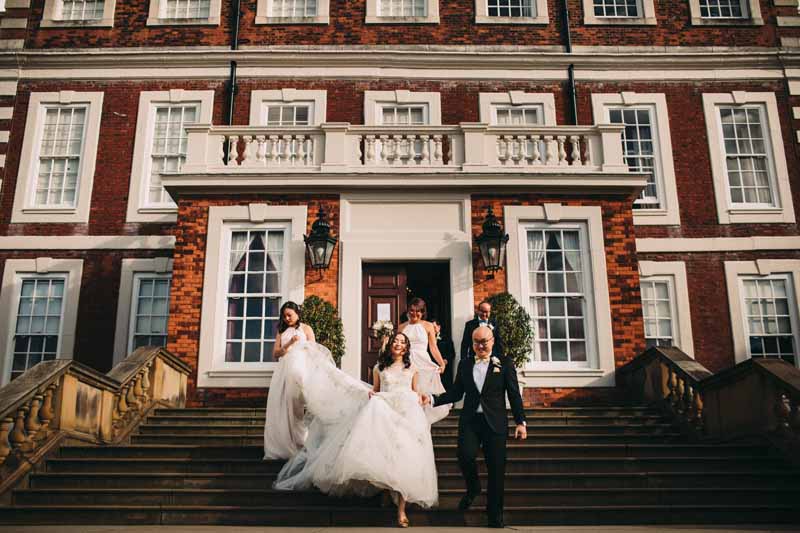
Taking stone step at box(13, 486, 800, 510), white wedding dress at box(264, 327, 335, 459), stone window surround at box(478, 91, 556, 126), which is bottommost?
stone step at box(13, 486, 800, 510)

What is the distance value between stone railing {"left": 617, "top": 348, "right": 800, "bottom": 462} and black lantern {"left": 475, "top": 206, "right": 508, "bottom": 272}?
110 inches

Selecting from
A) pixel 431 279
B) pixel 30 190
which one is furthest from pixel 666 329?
pixel 30 190

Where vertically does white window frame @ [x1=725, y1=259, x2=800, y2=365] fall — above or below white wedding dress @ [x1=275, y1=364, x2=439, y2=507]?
above

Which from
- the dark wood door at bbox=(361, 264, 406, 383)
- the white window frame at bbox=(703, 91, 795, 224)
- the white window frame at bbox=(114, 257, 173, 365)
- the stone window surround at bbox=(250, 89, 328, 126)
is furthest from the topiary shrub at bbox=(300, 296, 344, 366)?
the white window frame at bbox=(703, 91, 795, 224)

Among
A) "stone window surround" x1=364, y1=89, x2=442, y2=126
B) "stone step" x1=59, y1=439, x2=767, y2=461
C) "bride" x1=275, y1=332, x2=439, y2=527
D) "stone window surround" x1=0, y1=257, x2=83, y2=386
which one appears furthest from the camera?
"stone window surround" x1=364, y1=89, x2=442, y2=126

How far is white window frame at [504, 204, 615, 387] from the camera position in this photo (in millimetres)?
11602

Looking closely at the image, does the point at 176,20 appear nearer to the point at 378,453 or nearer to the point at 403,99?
the point at 403,99

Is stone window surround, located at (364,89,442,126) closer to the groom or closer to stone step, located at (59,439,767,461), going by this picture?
stone step, located at (59,439,767,461)

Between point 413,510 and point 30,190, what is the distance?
11913 millimetres

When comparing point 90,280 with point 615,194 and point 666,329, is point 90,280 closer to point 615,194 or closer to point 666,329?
point 615,194

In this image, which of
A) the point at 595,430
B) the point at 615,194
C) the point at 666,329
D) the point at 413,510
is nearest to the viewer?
the point at 413,510

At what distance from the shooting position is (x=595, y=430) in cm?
948

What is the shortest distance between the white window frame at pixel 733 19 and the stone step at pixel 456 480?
11664 mm

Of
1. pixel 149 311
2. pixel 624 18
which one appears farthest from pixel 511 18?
pixel 149 311
